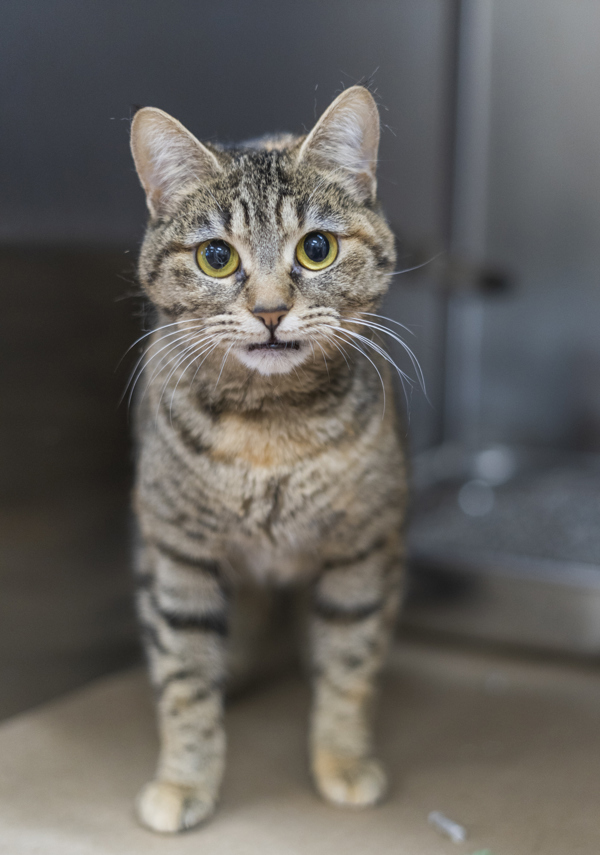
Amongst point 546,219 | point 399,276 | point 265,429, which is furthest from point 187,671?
point 546,219

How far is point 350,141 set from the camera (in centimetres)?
110

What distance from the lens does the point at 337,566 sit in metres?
1.27

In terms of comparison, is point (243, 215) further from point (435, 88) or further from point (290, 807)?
point (435, 88)

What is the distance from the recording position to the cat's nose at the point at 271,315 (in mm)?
987

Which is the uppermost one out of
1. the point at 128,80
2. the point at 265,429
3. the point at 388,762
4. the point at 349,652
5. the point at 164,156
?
the point at 128,80

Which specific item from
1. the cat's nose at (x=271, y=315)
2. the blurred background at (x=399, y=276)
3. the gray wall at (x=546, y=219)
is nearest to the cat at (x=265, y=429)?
the cat's nose at (x=271, y=315)

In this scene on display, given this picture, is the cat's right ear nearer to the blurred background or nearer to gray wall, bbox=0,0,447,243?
the blurred background

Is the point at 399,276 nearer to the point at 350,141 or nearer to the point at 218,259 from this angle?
the point at 350,141

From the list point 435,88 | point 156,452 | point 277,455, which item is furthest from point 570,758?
point 435,88

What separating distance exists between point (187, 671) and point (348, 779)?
1.03 ft

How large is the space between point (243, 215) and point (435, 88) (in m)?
1.54

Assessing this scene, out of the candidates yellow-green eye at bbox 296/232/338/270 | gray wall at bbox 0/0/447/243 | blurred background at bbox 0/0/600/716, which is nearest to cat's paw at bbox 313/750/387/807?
blurred background at bbox 0/0/600/716

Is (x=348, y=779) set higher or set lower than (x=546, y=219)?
lower

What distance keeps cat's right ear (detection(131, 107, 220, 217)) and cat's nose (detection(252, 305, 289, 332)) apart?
263mm
